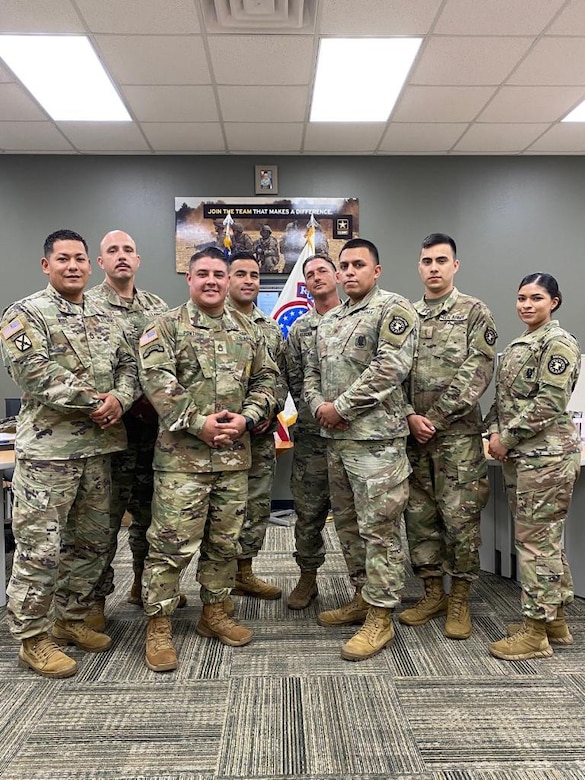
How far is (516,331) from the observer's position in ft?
15.7

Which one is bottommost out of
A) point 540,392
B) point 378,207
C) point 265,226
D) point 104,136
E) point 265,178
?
point 540,392

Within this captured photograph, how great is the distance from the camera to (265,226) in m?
4.61

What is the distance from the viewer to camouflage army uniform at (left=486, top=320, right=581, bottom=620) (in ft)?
6.80

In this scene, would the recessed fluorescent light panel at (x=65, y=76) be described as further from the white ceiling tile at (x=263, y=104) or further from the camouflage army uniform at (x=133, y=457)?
the camouflage army uniform at (x=133, y=457)

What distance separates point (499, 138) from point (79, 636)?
4393mm

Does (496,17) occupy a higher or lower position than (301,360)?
higher

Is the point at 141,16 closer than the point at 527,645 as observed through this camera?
No

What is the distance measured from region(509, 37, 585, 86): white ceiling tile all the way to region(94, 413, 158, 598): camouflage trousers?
2.97 metres

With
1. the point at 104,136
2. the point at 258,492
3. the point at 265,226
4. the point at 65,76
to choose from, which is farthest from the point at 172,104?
the point at 258,492

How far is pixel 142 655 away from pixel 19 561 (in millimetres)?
602

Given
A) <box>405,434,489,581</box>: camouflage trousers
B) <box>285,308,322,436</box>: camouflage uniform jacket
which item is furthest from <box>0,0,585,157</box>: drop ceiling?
<box>405,434,489,581</box>: camouflage trousers

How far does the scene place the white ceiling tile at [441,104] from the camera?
3.55 metres

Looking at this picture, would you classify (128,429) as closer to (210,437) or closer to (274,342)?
(210,437)

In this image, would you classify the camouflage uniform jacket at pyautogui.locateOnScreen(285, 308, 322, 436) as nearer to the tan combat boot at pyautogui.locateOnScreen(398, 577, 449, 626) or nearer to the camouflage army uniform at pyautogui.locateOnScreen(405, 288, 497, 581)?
the camouflage army uniform at pyautogui.locateOnScreen(405, 288, 497, 581)
